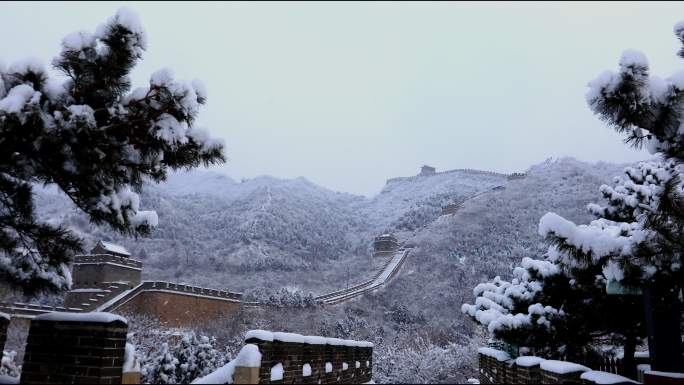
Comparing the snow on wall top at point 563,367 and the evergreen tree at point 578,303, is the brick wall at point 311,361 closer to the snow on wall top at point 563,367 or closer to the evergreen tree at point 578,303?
the evergreen tree at point 578,303

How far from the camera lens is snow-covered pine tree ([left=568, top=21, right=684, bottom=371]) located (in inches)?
172

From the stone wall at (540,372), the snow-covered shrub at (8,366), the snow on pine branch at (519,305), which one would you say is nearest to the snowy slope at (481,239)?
the snow on pine branch at (519,305)

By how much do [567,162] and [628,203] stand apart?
268ft

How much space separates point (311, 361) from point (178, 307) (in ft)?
90.1

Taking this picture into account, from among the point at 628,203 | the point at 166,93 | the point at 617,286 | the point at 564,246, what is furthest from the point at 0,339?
the point at 628,203

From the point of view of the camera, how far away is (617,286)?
6910 mm

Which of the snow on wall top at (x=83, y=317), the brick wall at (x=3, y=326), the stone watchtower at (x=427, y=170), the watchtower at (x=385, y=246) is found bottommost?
the brick wall at (x=3, y=326)

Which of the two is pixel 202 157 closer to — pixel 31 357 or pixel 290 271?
pixel 31 357

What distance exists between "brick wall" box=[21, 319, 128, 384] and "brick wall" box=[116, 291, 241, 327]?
27.7m

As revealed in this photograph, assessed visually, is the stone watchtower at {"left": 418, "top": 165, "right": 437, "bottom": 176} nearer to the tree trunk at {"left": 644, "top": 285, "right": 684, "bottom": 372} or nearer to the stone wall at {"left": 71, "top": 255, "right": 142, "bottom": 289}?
the stone wall at {"left": 71, "top": 255, "right": 142, "bottom": 289}

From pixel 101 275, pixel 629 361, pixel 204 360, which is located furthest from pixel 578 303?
pixel 101 275

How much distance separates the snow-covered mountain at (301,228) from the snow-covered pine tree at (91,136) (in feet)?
97.6

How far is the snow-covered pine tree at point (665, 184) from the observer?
437cm

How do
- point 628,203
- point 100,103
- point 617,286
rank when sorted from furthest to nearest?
point 628,203
point 617,286
point 100,103
